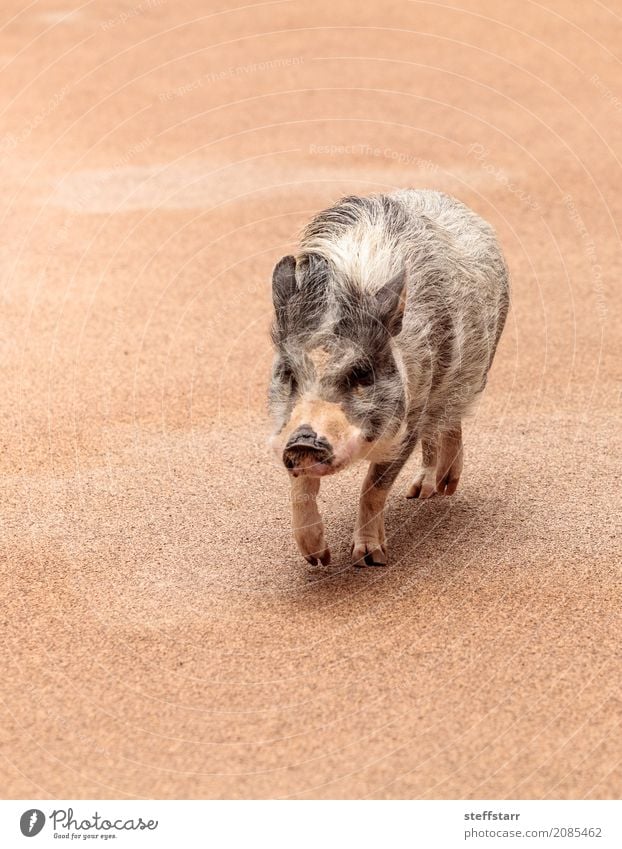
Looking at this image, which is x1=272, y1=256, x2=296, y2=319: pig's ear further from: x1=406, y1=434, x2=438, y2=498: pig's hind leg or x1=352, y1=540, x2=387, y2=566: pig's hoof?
x1=406, y1=434, x2=438, y2=498: pig's hind leg

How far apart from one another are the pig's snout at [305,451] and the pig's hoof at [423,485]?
303cm

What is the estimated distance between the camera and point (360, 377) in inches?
275

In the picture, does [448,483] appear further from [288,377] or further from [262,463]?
[288,377]

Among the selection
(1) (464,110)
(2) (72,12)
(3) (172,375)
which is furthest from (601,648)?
Answer: (2) (72,12)

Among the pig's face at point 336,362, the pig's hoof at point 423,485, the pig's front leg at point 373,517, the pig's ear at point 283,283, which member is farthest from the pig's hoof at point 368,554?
the pig's ear at point 283,283

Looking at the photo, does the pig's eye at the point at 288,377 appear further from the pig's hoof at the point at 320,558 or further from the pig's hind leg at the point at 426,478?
the pig's hind leg at the point at 426,478

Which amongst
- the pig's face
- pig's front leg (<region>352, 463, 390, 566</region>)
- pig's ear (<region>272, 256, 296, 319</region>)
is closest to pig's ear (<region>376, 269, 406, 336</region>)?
the pig's face

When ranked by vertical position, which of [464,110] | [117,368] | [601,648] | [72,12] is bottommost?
[601,648]

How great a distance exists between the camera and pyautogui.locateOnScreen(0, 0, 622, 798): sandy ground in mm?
6051

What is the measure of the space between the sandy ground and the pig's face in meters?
1.17

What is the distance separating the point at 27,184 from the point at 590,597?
1123cm
